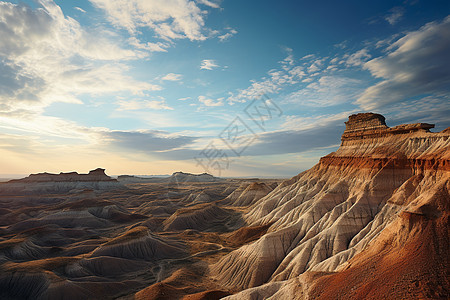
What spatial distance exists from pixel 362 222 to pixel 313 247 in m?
7.75

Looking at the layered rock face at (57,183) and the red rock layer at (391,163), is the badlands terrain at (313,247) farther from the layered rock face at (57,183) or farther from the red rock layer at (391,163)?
the layered rock face at (57,183)

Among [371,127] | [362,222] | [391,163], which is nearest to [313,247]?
[362,222]

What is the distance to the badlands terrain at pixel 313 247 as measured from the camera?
1727 cm

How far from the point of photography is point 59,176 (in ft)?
507

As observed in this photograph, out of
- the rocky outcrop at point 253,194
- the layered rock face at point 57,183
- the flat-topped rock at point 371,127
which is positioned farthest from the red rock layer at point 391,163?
the layered rock face at point 57,183

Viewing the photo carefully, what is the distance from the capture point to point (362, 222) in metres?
31.2

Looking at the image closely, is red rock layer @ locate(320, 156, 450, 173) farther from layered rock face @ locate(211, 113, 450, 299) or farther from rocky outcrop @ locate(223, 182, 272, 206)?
rocky outcrop @ locate(223, 182, 272, 206)

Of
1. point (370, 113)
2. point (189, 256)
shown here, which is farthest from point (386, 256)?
point (370, 113)

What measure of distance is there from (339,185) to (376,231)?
47.9ft

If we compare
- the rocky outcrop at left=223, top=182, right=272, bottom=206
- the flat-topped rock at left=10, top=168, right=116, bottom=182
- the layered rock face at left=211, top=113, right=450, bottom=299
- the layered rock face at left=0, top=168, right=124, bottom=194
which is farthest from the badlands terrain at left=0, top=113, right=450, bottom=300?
the flat-topped rock at left=10, top=168, right=116, bottom=182

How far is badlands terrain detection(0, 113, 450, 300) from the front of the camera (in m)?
17.3

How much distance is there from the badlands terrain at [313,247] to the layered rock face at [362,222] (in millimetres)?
127

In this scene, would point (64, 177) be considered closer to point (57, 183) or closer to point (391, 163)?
point (57, 183)

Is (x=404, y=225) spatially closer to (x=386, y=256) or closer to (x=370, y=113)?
(x=386, y=256)
